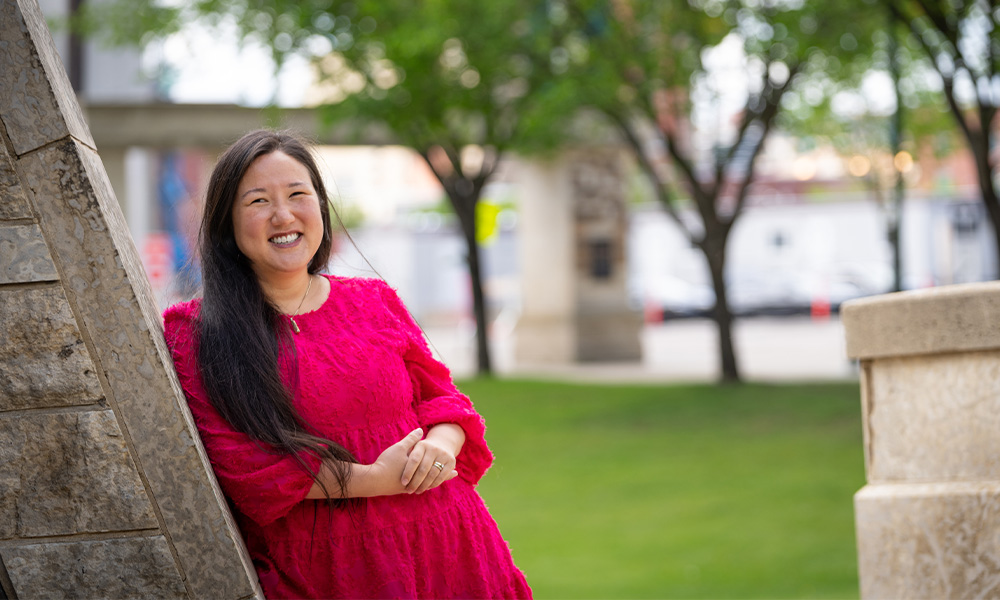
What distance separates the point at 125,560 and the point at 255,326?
0.55 m

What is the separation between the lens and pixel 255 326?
93.8 inches

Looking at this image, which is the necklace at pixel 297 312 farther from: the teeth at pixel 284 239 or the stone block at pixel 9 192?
the stone block at pixel 9 192

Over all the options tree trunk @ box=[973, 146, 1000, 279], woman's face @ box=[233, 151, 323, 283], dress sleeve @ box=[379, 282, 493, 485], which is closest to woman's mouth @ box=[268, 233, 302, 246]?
woman's face @ box=[233, 151, 323, 283]

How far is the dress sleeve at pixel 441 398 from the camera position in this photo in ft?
8.51

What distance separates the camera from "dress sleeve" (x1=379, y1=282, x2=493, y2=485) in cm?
259

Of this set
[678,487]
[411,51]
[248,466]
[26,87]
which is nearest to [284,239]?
[248,466]

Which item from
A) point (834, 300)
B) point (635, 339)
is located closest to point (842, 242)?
point (834, 300)

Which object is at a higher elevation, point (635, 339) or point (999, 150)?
point (999, 150)

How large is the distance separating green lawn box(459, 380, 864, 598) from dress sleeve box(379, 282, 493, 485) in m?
2.30

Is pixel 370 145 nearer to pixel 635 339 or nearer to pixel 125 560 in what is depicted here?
pixel 635 339

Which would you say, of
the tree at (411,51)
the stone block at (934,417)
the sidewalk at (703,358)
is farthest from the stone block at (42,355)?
the tree at (411,51)

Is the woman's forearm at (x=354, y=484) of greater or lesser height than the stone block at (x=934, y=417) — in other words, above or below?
above

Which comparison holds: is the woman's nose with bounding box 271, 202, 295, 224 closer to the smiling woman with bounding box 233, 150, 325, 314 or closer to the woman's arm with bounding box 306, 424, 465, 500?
the smiling woman with bounding box 233, 150, 325, 314

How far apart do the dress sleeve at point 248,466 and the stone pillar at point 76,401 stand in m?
0.09
